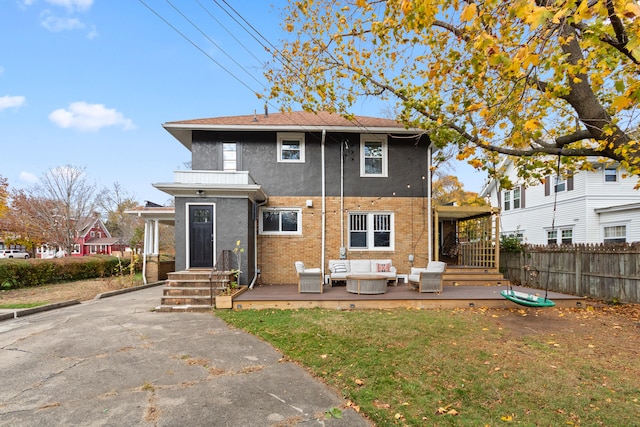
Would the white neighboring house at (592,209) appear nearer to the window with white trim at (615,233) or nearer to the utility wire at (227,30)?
the window with white trim at (615,233)

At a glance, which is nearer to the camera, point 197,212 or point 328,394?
point 328,394

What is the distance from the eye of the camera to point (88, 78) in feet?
47.0

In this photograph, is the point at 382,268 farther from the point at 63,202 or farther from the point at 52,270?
the point at 63,202

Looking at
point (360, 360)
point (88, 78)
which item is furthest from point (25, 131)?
point (360, 360)

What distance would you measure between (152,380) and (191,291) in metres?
4.86

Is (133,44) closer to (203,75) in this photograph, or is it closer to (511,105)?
(203,75)

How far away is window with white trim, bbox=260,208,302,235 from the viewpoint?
12.1 m

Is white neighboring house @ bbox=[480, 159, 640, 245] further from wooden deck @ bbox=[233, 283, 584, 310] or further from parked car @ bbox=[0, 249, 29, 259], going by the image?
parked car @ bbox=[0, 249, 29, 259]

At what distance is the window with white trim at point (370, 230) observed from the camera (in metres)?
12.3

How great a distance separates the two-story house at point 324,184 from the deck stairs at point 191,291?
8.23 ft

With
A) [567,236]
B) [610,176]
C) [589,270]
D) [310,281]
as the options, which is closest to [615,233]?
[567,236]

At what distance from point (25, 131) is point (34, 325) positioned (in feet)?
95.3

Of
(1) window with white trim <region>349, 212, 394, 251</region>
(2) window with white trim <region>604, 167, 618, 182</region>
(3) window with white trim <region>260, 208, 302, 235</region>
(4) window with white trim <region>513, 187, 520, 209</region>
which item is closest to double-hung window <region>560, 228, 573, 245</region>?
(2) window with white trim <region>604, 167, 618, 182</region>

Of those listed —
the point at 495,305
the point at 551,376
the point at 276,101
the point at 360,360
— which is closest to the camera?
the point at 551,376
